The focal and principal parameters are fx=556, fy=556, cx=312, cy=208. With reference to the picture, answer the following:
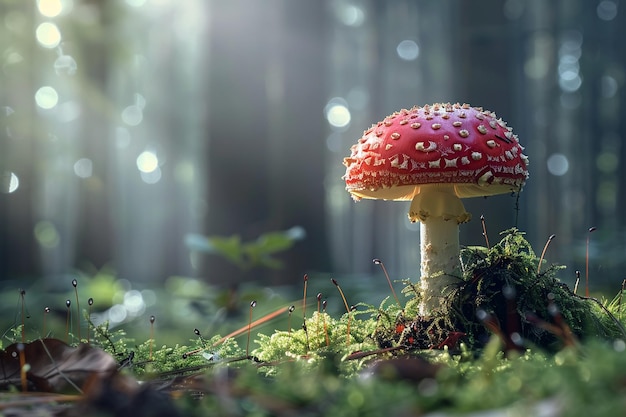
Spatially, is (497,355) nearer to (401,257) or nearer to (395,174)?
(395,174)

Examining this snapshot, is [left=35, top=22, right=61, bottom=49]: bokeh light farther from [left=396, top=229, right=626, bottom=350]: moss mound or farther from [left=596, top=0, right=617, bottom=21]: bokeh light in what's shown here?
[left=596, top=0, right=617, bottom=21]: bokeh light

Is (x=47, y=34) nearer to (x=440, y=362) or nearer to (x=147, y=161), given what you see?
(x=440, y=362)

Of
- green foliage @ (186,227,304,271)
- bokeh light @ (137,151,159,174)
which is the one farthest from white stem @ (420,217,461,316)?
bokeh light @ (137,151,159,174)

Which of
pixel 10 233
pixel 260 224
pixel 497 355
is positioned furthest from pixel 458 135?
pixel 10 233

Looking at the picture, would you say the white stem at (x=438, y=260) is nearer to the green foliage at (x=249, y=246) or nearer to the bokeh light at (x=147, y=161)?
the green foliage at (x=249, y=246)

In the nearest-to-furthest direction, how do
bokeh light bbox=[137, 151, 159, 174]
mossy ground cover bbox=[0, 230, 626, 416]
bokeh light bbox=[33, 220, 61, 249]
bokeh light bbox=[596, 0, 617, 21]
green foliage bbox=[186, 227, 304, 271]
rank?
mossy ground cover bbox=[0, 230, 626, 416] < green foliage bbox=[186, 227, 304, 271] < bokeh light bbox=[33, 220, 61, 249] < bokeh light bbox=[596, 0, 617, 21] < bokeh light bbox=[137, 151, 159, 174]

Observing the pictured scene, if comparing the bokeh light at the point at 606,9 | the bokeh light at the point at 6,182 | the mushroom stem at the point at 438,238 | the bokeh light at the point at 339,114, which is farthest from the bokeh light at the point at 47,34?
the bokeh light at the point at 339,114

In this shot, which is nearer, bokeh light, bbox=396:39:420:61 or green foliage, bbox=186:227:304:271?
green foliage, bbox=186:227:304:271
